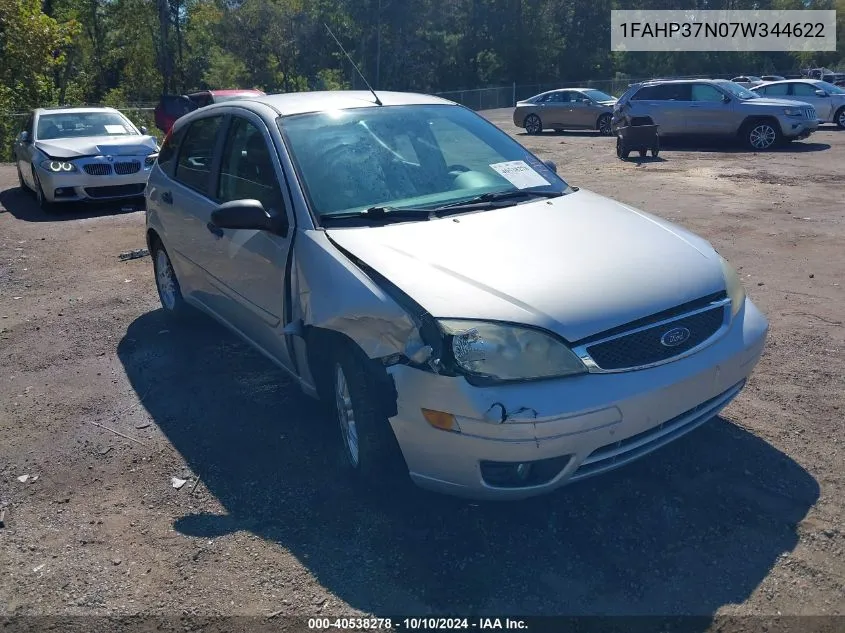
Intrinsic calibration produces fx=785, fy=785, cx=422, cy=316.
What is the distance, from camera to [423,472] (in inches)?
127

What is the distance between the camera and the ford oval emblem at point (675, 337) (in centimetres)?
320

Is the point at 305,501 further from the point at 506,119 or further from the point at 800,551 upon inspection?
the point at 506,119

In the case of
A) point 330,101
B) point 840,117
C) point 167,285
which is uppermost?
point 330,101

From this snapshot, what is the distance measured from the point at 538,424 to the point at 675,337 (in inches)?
29.9

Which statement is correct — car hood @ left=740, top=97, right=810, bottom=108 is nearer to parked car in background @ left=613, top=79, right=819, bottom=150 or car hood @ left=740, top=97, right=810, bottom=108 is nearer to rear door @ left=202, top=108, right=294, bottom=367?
parked car in background @ left=613, top=79, right=819, bottom=150

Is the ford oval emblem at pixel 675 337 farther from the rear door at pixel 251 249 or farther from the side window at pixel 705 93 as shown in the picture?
the side window at pixel 705 93

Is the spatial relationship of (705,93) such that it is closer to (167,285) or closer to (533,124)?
(533,124)

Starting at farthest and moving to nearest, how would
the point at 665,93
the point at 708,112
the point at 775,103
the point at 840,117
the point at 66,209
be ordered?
the point at 840,117, the point at 665,93, the point at 708,112, the point at 775,103, the point at 66,209

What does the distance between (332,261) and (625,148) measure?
574 inches

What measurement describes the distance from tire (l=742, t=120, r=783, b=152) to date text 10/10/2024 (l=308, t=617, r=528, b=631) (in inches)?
684

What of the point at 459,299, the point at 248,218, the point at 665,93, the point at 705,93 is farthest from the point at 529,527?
the point at 665,93

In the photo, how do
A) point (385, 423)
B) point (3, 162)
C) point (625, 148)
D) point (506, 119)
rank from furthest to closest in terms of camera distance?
point (506, 119)
point (3, 162)
point (625, 148)
point (385, 423)

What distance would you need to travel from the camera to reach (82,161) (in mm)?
12047

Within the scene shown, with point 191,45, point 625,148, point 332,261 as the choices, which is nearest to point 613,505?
point 332,261
